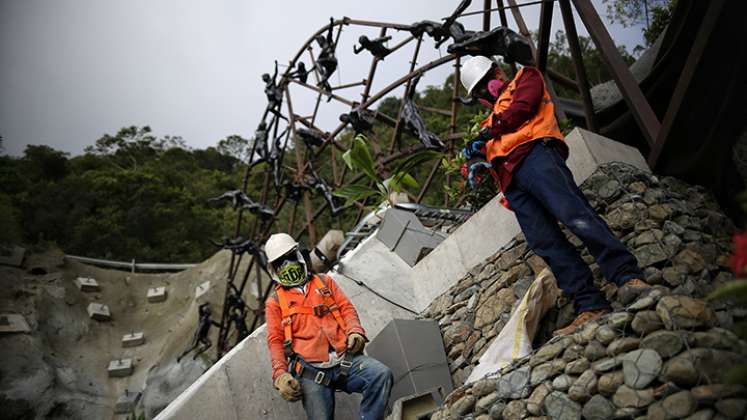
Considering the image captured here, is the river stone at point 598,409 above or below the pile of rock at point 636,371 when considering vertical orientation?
below

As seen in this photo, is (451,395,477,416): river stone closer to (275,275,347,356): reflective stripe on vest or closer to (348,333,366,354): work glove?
(348,333,366,354): work glove

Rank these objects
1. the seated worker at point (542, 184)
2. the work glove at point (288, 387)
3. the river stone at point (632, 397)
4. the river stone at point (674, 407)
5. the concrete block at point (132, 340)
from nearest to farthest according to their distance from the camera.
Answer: the river stone at point (674, 407)
the river stone at point (632, 397)
the seated worker at point (542, 184)
the work glove at point (288, 387)
the concrete block at point (132, 340)

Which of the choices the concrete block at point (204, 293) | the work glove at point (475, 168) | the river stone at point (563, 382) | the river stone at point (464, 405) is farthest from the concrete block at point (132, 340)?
the river stone at point (563, 382)

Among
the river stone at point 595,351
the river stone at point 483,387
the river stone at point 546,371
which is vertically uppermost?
the river stone at point 595,351

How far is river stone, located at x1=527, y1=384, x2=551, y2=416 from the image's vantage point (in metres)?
2.31

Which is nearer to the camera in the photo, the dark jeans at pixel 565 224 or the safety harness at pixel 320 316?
the dark jeans at pixel 565 224

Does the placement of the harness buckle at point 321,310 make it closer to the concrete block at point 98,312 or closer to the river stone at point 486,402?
the river stone at point 486,402

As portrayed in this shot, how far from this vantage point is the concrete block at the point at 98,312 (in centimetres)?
1403

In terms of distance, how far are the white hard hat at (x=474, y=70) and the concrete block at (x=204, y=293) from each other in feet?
38.5

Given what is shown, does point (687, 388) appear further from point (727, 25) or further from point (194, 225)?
point (194, 225)

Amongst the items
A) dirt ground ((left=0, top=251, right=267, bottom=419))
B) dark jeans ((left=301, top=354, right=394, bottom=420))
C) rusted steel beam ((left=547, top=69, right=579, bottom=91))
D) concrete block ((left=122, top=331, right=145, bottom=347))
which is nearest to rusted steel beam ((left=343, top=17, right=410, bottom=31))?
rusted steel beam ((left=547, top=69, right=579, bottom=91))

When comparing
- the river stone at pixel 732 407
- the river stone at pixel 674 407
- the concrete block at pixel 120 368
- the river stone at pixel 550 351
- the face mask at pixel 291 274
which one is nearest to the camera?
the river stone at pixel 732 407

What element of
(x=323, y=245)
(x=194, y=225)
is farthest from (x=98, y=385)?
(x=194, y=225)

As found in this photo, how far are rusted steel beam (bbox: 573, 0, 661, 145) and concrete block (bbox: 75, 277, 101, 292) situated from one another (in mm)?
15240
